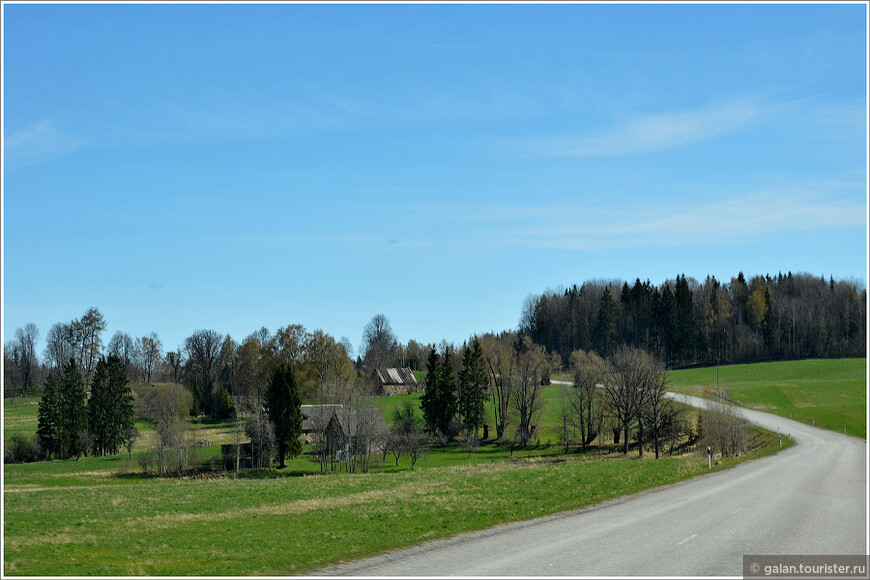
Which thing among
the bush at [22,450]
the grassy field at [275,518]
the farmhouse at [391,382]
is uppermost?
the grassy field at [275,518]

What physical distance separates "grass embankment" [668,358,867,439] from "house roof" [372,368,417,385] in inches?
1773

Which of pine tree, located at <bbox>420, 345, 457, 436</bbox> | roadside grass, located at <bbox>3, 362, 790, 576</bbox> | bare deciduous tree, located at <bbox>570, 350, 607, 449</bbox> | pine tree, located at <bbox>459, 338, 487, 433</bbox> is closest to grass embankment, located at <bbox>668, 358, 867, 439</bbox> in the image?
bare deciduous tree, located at <bbox>570, 350, 607, 449</bbox>

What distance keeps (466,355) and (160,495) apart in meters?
63.2

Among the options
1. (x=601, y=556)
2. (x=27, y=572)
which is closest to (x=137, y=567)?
(x=27, y=572)

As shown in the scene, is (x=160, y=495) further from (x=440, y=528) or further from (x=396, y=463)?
(x=396, y=463)

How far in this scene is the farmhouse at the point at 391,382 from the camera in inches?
5074

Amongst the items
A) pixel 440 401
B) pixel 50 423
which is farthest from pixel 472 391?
pixel 50 423

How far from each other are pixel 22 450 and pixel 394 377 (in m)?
64.8

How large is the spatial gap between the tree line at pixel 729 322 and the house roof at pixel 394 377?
26.6 metres

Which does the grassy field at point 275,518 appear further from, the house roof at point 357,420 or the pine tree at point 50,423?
the pine tree at point 50,423

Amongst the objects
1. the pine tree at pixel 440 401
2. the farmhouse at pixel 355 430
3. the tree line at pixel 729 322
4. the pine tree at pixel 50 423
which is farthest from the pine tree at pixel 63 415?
the tree line at pixel 729 322

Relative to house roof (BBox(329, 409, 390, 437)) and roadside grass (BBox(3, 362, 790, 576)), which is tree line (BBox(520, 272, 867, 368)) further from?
roadside grass (BBox(3, 362, 790, 576))

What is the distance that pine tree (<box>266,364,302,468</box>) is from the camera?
70.5 m

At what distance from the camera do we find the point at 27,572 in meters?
13.3
